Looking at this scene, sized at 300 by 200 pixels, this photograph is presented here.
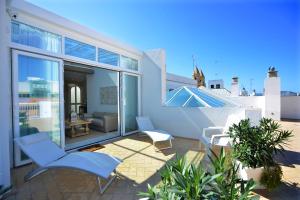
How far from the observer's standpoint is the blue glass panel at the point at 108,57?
595cm

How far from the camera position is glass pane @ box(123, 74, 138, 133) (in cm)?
708

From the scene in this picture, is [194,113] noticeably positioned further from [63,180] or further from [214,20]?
[63,180]

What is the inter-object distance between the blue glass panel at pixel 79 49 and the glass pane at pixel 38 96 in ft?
2.07

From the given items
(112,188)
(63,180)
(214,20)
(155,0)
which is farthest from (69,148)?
(214,20)

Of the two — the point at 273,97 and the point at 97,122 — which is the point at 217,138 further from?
the point at 273,97

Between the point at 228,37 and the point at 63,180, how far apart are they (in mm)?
9646

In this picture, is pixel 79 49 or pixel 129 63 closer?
pixel 79 49

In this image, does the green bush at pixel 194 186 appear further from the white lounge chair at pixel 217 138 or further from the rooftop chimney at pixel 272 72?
the rooftop chimney at pixel 272 72

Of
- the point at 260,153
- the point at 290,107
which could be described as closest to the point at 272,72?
the point at 290,107

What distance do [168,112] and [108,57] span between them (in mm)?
3269

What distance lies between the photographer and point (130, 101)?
741 cm

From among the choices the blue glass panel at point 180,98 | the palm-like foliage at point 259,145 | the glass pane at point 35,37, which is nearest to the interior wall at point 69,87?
the blue glass panel at point 180,98

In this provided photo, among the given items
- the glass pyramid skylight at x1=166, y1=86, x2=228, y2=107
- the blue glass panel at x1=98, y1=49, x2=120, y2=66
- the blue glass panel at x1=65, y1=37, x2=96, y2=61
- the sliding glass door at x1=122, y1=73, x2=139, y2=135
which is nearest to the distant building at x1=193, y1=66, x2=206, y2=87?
the glass pyramid skylight at x1=166, y1=86, x2=228, y2=107

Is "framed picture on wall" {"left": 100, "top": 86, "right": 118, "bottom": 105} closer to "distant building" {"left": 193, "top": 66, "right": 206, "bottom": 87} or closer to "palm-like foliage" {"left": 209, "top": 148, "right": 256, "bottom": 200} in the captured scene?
"palm-like foliage" {"left": 209, "top": 148, "right": 256, "bottom": 200}
